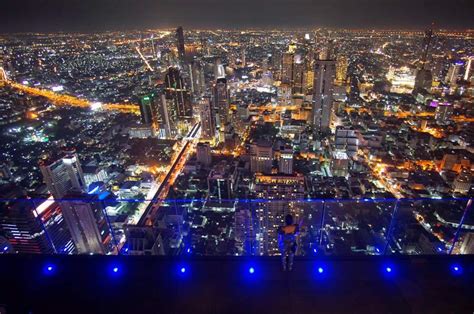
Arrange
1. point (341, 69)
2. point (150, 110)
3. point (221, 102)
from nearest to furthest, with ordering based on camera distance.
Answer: point (150, 110) < point (221, 102) < point (341, 69)

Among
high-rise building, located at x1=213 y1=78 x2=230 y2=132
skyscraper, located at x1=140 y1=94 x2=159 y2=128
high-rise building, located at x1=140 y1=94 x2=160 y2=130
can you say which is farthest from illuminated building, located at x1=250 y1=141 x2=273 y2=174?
skyscraper, located at x1=140 y1=94 x2=159 y2=128

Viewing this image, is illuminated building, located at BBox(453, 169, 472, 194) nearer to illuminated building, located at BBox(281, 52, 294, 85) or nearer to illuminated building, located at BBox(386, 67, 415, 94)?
illuminated building, located at BBox(386, 67, 415, 94)

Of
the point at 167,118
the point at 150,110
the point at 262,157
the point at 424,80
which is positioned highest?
the point at 424,80

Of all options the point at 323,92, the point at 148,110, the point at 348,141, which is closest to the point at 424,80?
the point at 323,92

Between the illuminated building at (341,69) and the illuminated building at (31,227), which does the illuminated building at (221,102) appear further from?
the illuminated building at (31,227)

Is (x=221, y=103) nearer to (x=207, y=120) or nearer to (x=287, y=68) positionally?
(x=207, y=120)

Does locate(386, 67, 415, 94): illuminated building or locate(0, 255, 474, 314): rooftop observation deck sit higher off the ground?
locate(0, 255, 474, 314): rooftop observation deck

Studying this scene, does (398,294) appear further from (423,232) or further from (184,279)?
(423,232)

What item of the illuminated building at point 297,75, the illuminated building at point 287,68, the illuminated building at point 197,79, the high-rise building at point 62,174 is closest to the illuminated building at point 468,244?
the high-rise building at point 62,174
